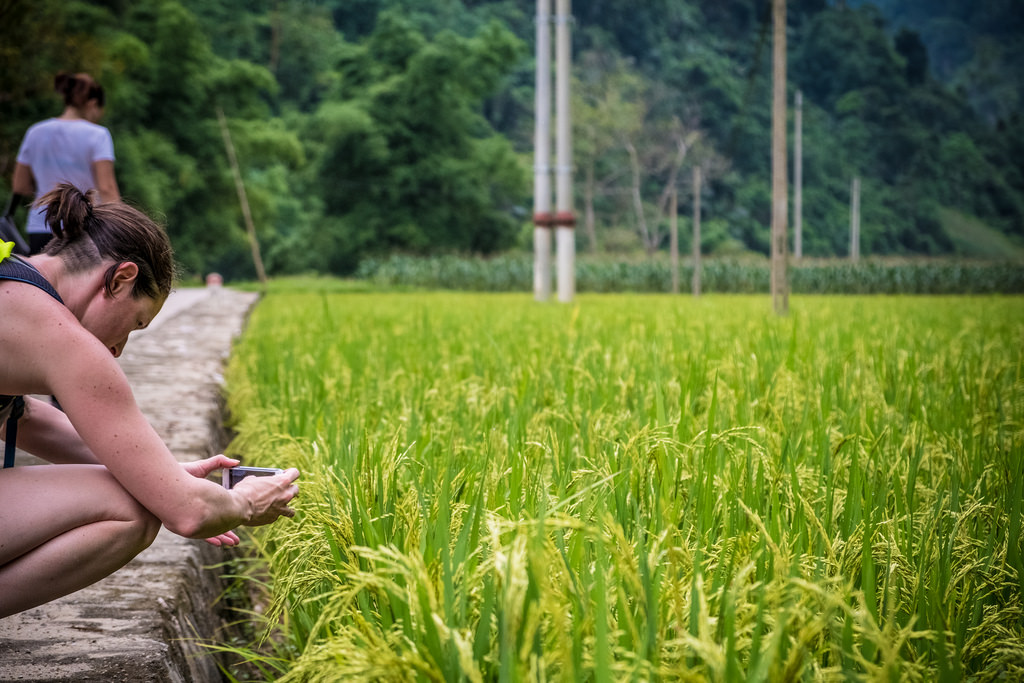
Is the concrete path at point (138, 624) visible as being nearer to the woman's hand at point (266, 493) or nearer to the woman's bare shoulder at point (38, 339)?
the woman's hand at point (266, 493)

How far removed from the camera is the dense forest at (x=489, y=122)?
2631 cm

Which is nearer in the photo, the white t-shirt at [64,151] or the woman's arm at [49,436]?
the woman's arm at [49,436]

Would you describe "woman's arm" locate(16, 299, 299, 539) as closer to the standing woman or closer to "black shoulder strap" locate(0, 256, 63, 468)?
"black shoulder strap" locate(0, 256, 63, 468)

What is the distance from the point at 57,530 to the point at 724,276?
3015cm

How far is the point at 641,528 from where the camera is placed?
1.46 m

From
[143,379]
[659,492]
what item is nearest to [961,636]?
[659,492]

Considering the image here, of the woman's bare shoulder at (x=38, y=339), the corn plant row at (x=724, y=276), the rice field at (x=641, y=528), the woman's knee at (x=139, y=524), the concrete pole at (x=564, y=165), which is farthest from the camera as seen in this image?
the corn plant row at (x=724, y=276)

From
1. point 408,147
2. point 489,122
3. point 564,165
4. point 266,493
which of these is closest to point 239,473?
point 266,493

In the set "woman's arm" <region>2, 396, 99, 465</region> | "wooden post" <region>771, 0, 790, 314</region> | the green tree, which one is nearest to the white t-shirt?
"woman's arm" <region>2, 396, 99, 465</region>

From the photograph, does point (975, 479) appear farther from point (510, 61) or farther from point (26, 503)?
point (510, 61)

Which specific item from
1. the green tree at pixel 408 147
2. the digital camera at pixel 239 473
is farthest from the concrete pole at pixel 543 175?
the green tree at pixel 408 147

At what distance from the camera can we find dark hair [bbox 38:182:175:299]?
1564mm

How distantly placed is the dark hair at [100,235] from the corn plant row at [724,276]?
27401 millimetres

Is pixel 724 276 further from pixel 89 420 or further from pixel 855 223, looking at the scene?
pixel 89 420
